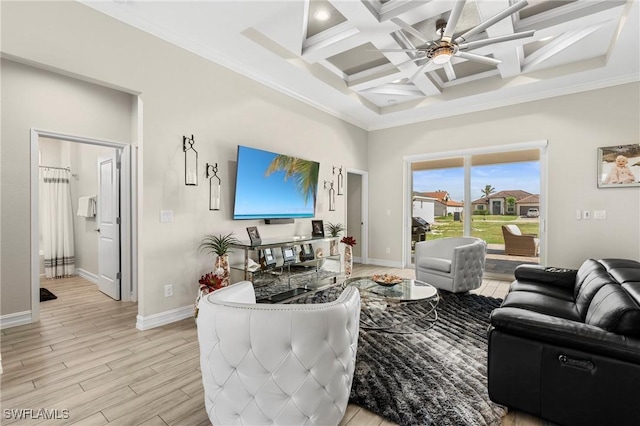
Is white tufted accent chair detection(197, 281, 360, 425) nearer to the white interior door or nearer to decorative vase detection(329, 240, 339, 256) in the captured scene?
the white interior door

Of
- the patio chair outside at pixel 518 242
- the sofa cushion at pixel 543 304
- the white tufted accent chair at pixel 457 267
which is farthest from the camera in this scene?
the patio chair outside at pixel 518 242

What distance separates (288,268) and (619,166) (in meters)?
4.82

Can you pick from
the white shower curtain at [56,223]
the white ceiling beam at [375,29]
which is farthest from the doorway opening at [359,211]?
the white shower curtain at [56,223]

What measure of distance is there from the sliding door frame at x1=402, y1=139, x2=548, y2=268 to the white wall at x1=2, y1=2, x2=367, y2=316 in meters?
3.14

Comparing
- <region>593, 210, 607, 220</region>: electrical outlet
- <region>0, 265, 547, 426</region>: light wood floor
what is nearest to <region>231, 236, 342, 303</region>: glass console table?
<region>0, 265, 547, 426</region>: light wood floor

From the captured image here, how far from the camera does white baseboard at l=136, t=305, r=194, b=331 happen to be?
A: 3037mm

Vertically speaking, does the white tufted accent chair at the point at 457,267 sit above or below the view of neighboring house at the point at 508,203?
below

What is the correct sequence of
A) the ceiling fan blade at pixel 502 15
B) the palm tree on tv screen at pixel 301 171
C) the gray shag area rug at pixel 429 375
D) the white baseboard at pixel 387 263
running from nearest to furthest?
the gray shag area rug at pixel 429 375
the ceiling fan blade at pixel 502 15
the palm tree on tv screen at pixel 301 171
the white baseboard at pixel 387 263

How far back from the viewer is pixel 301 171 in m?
4.75

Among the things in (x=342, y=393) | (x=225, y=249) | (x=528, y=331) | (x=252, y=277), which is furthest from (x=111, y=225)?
(x=528, y=331)

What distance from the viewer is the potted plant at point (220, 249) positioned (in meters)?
3.37

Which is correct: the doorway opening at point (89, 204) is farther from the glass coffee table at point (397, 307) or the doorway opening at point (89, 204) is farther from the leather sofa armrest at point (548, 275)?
the leather sofa armrest at point (548, 275)

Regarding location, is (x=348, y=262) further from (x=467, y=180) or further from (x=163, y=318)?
(x=163, y=318)

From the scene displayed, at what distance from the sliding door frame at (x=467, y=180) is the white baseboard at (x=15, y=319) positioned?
18.8 ft
